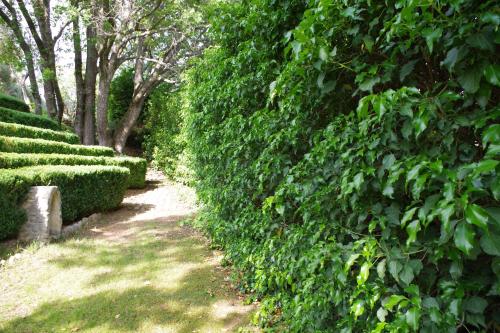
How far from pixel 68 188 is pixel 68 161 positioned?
6.17 ft

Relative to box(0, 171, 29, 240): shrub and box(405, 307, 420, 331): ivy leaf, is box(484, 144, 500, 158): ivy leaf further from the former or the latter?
box(0, 171, 29, 240): shrub

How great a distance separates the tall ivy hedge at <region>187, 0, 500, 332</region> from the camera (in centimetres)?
145

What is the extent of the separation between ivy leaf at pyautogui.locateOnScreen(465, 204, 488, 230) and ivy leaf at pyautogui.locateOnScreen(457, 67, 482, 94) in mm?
554

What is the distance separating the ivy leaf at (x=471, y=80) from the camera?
1.49 metres

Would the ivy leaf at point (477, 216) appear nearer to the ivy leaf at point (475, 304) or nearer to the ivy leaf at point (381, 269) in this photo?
the ivy leaf at point (475, 304)

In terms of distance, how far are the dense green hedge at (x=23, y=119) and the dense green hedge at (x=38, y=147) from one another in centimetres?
345

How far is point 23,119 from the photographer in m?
13.1

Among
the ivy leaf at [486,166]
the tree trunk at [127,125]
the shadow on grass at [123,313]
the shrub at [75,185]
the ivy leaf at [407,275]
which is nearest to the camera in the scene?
the ivy leaf at [486,166]

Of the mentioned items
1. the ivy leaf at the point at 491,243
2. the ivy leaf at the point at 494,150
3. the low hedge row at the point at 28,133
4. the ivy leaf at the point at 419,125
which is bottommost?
the ivy leaf at the point at 491,243

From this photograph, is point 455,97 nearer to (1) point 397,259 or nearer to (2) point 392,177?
(2) point 392,177

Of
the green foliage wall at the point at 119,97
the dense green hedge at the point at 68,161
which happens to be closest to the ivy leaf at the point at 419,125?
the dense green hedge at the point at 68,161

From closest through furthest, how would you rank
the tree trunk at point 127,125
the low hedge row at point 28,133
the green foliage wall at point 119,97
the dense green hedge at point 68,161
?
the dense green hedge at point 68,161 → the low hedge row at point 28,133 → the tree trunk at point 127,125 → the green foliage wall at point 119,97

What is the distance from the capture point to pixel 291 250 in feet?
9.72

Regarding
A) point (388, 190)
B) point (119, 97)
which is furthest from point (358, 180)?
point (119, 97)
